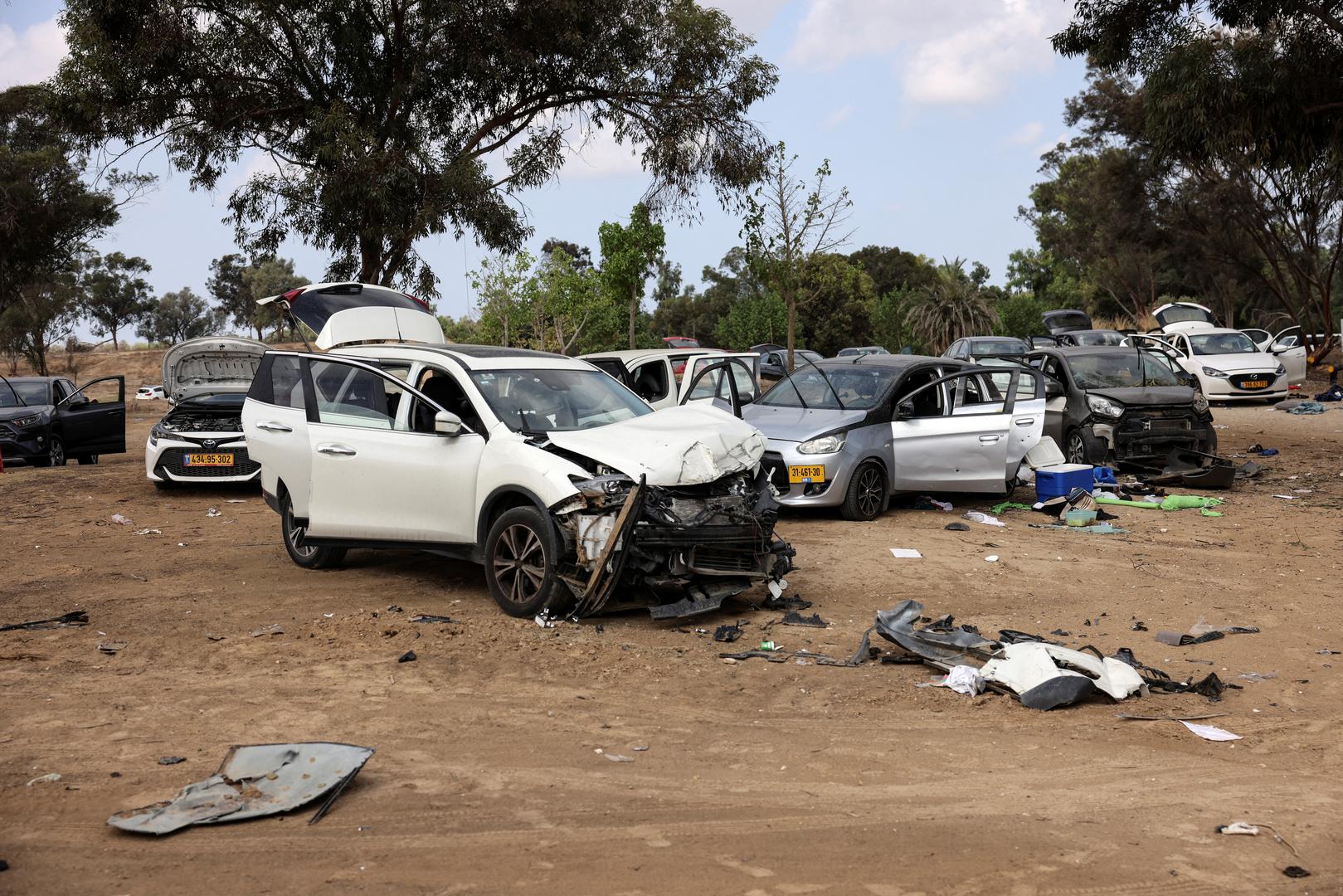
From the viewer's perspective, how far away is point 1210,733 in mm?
5793

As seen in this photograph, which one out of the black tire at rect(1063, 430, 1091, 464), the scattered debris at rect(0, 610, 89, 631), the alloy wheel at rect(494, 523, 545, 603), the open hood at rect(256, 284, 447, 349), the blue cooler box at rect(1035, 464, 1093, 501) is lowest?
the scattered debris at rect(0, 610, 89, 631)

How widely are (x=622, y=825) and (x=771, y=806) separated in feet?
2.07

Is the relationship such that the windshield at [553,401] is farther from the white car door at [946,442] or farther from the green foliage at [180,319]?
the green foliage at [180,319]

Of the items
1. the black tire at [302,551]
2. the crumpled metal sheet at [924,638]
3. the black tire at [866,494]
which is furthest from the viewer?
the black tire at [866,494]

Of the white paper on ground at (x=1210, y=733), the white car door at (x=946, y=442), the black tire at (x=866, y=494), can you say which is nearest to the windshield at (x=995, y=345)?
the white car door at (x=946, y=442)

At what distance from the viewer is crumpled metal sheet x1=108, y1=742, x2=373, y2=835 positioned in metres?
4.46

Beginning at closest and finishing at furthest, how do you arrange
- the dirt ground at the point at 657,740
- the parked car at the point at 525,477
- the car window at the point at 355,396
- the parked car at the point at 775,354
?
the dirt ground at the point at 657,740 → the parked car at the point at 525,477 → the car window at the point at 355,396 → the parked car at the point at 775,354

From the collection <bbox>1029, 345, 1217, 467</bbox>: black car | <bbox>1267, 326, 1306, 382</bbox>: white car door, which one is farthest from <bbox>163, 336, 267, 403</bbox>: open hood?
<bbox>1267, 326, 1306, 382</bbox>: white car door

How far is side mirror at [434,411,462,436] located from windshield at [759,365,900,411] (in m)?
5.56

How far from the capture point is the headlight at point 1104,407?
1542cm

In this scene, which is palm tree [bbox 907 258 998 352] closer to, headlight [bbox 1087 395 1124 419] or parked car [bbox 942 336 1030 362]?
parked car [bbox 942 336 1030 362]

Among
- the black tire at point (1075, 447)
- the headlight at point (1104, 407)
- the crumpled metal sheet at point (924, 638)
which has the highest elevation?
the headlight at point (1104, 407)

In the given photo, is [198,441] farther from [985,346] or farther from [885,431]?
[985,346]

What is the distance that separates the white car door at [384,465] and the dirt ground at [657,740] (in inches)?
23.0
